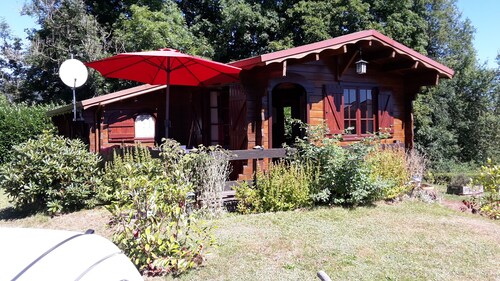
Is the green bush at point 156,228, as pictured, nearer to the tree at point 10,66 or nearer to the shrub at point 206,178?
the shrub at point 206,178

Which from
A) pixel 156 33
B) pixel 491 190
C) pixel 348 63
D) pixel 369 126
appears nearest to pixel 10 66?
pixel 156 33

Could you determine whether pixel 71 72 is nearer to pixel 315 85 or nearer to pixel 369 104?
pixel 315 85

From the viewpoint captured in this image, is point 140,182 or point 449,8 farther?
point 449,8

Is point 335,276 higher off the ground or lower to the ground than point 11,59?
lower

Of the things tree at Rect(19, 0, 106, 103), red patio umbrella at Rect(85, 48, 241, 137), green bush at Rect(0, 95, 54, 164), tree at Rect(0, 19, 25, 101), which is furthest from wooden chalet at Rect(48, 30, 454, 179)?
tree at Rect(0, 19, 25, 101)

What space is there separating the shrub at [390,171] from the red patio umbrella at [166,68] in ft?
10.2

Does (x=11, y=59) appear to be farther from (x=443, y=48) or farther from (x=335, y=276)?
(x=443, y=48)

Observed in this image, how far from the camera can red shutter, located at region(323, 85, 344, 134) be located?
8.85m

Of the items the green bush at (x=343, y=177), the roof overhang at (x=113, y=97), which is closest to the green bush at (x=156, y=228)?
the green bush at (x=343, y=177)

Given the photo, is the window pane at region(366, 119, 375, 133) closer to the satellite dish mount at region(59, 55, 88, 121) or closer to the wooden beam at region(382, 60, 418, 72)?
the wooden beam at region(382, 60, 418, 72)

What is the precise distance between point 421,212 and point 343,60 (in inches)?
159

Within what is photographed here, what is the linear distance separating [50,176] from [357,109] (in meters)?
6.85

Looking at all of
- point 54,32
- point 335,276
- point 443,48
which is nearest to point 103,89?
point 54,32

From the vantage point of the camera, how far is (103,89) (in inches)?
688
